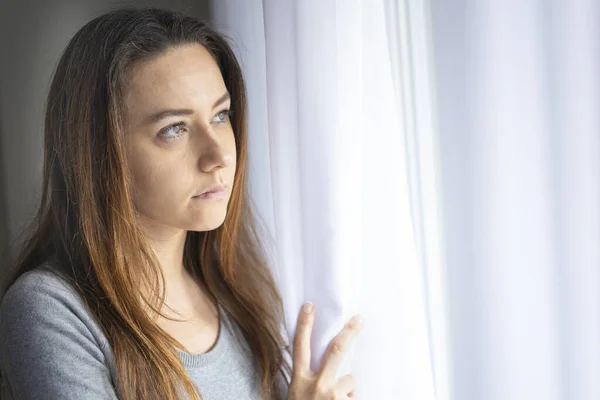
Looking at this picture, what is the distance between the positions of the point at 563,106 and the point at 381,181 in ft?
1.12

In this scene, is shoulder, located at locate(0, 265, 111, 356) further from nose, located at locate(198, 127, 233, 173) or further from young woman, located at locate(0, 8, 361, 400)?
nose, located at locate(198, 127, 233, 173)

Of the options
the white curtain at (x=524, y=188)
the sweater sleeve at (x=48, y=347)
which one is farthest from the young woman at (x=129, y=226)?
the white curtain at (x=524, y=188)

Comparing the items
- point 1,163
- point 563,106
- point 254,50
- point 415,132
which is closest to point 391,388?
point 415,132

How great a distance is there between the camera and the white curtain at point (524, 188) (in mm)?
855

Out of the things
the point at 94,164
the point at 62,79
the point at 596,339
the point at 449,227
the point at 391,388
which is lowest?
the point at 391,388

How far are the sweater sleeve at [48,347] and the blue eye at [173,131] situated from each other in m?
0.30

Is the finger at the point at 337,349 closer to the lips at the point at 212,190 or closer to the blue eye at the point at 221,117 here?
the lips at the point at 212,190

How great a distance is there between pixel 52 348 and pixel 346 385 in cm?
49

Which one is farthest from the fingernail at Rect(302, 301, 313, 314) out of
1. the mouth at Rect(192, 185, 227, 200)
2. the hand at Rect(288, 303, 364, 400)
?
the mouth at Rect(192, 185, 227, 200)

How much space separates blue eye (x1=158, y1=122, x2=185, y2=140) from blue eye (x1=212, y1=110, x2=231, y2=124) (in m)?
0.08

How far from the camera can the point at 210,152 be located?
116cm

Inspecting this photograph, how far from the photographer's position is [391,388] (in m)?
1.15

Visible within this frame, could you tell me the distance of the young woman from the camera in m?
1.09

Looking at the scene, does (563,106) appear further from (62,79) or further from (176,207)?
(62,79)
